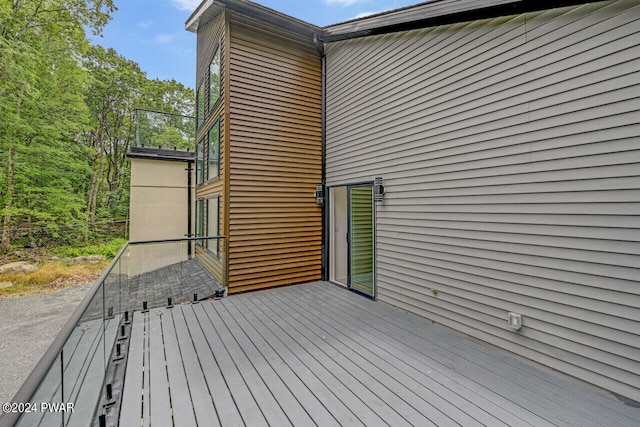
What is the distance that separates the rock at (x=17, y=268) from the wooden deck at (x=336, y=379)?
9173 millimetres

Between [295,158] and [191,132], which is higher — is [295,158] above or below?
below

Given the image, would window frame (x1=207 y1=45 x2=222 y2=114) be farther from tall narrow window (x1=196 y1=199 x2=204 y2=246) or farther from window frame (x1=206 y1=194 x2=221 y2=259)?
tall narrow window (x1=196 y1=199 x2=204 y2=246)

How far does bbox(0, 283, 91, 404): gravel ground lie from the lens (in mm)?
4768

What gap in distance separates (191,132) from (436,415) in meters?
10.2

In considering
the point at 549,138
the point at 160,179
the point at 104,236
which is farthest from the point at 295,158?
the point at 104,236

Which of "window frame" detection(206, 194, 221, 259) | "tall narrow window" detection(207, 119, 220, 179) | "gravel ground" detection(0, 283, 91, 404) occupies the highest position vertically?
"tall narrow window" detection(207, 119, 220, 179)

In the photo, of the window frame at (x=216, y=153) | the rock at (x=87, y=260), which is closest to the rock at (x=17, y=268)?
the rock at (x=87, y=260)

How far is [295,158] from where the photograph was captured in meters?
5.82

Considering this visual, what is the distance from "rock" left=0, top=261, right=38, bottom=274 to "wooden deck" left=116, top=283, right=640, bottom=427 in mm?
9173

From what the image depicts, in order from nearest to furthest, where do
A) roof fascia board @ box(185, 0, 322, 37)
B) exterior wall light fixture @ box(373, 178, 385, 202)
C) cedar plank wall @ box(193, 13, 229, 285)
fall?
exterior wall light fixture @ box(373, 178, 385, 202), roof fascia board @ box(185, 0, 322, 37), cedar plank wall @ box(193, 13, 229, 285)

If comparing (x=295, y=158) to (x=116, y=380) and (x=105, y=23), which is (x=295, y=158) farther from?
(x=105, y=23)

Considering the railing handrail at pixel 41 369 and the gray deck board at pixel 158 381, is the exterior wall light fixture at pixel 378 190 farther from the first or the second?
the railing handrail at pixel 41 369

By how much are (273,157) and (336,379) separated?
163 inches

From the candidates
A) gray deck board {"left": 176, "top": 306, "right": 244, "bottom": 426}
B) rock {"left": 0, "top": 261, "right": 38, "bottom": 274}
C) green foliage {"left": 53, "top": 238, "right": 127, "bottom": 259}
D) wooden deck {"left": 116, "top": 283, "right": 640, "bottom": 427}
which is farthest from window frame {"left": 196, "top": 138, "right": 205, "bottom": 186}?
green foliage {"left": 53, "top": 238, "right": 127, "bottom": 259}
